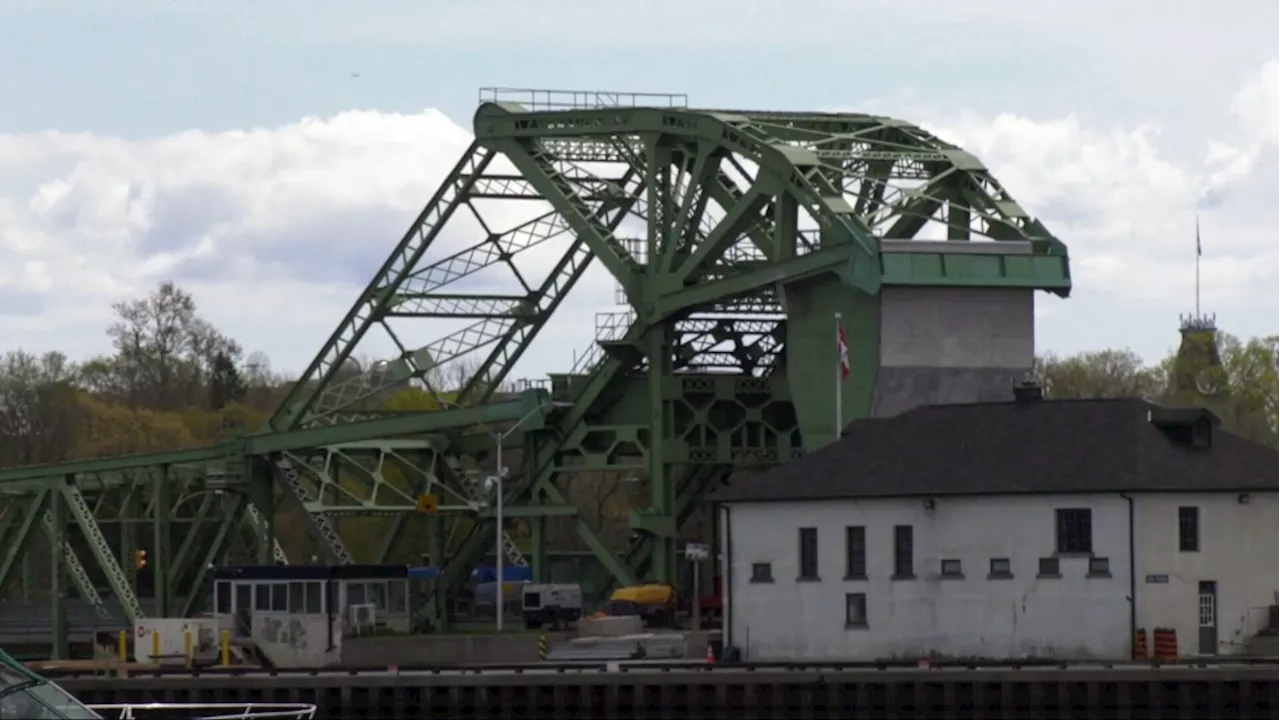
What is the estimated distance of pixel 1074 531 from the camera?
8169 cm

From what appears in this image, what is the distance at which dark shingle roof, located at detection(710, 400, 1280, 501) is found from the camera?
82.0 m

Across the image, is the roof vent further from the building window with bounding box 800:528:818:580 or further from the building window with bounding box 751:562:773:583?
the building window with bounding box 751:562:773:583

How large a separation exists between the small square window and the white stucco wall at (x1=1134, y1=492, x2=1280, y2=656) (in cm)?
89

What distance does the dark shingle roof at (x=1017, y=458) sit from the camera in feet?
269

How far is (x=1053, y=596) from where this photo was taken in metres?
81.4

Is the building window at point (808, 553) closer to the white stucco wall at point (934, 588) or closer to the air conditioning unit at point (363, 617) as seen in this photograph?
the white stucco wall at point (934, 588)

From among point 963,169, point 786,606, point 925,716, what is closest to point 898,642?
point 786,606

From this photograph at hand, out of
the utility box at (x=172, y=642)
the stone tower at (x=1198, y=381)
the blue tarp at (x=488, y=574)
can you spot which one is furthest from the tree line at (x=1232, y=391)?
the utility box at (x=172, y=642)

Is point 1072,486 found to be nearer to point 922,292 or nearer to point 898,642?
point 898,642

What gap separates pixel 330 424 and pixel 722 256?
1967cm

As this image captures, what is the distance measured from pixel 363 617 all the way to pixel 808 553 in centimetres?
2284

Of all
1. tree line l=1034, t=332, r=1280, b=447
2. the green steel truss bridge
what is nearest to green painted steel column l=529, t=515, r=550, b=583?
the green steel truss bridge

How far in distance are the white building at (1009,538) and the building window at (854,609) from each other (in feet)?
0.13

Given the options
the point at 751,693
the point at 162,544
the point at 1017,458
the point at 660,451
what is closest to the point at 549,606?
the point at 660,451
